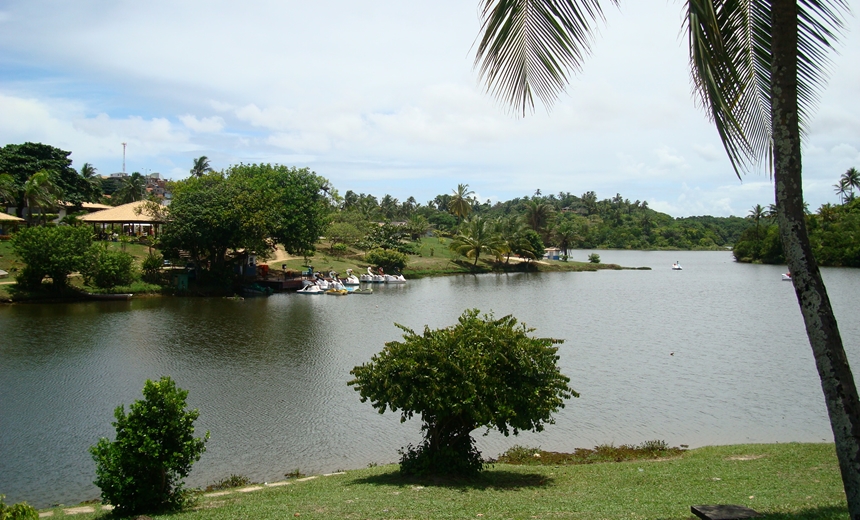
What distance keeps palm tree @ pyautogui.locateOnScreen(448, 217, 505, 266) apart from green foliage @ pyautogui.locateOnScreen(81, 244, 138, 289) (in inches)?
1569

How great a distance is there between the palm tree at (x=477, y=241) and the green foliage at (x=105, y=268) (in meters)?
39.9

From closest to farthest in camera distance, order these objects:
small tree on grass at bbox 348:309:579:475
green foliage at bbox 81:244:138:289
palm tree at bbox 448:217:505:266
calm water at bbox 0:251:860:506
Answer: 1. small tree on grass at bbox 348:309:579:475
2. calm water at bbox 0:251:860:506
3. green foliage at bbox 81:244:138:289
4. palm tree at bbox 448:217:505:266

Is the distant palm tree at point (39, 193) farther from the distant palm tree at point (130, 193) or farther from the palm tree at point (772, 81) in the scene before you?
the palm tree at point (772, 81)

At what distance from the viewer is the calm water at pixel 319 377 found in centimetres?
1385

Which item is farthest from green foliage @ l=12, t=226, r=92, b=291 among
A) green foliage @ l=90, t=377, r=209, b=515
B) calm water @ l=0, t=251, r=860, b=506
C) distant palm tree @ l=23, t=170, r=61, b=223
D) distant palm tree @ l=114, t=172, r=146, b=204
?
distant palm tree @ l=114, t=172, r=146, b=204

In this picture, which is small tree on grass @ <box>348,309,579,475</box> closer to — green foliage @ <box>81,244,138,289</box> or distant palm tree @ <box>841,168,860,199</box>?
green foliage @ <box>81,244,138,289</box>

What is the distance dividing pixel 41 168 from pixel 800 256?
219ft

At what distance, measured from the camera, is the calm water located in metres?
13.9

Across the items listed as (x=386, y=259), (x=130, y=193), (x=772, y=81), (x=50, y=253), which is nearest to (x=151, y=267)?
(x=50, y=253)

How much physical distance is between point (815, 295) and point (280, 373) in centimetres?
1821

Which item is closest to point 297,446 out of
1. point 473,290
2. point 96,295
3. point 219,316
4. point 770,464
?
point 770,464

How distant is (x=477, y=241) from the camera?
71438mm

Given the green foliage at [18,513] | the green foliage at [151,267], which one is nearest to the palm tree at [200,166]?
the green foliage at [151,267]

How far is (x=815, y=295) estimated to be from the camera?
4730mm
